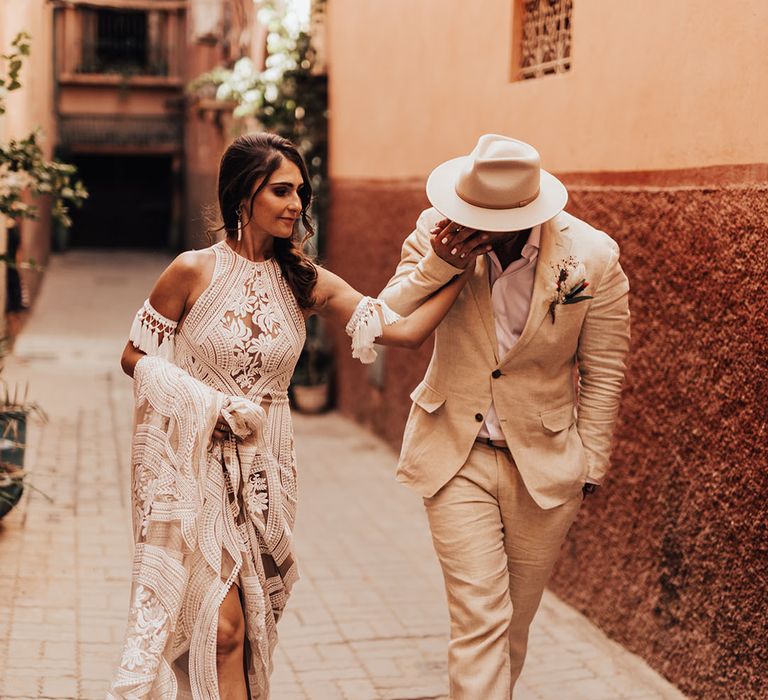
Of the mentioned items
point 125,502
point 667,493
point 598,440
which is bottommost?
point 125,502

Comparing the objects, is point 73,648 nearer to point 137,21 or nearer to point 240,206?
point 240,206

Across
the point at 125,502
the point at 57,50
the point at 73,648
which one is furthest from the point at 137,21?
the point at 73,648

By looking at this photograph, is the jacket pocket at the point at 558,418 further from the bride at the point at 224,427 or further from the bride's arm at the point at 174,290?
the bride's arm at the point at 174,290

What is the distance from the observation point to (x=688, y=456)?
181 inches

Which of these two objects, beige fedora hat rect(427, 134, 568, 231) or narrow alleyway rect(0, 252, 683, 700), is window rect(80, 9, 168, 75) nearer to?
narrow alleyway rect(0, 252, 683, 700)

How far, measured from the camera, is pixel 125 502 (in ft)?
23.7

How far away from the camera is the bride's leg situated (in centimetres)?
340

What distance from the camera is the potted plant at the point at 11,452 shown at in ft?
20.2

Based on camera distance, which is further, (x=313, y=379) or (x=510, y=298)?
(x=313, y=379)

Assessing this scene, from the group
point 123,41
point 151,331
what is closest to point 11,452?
point 151,331

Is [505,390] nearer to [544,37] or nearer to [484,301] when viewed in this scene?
[484,301]

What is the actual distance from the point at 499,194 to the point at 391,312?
0.51 m

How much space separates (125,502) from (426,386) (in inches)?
155

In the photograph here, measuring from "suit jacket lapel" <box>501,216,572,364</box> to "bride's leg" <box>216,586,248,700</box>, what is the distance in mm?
1095
